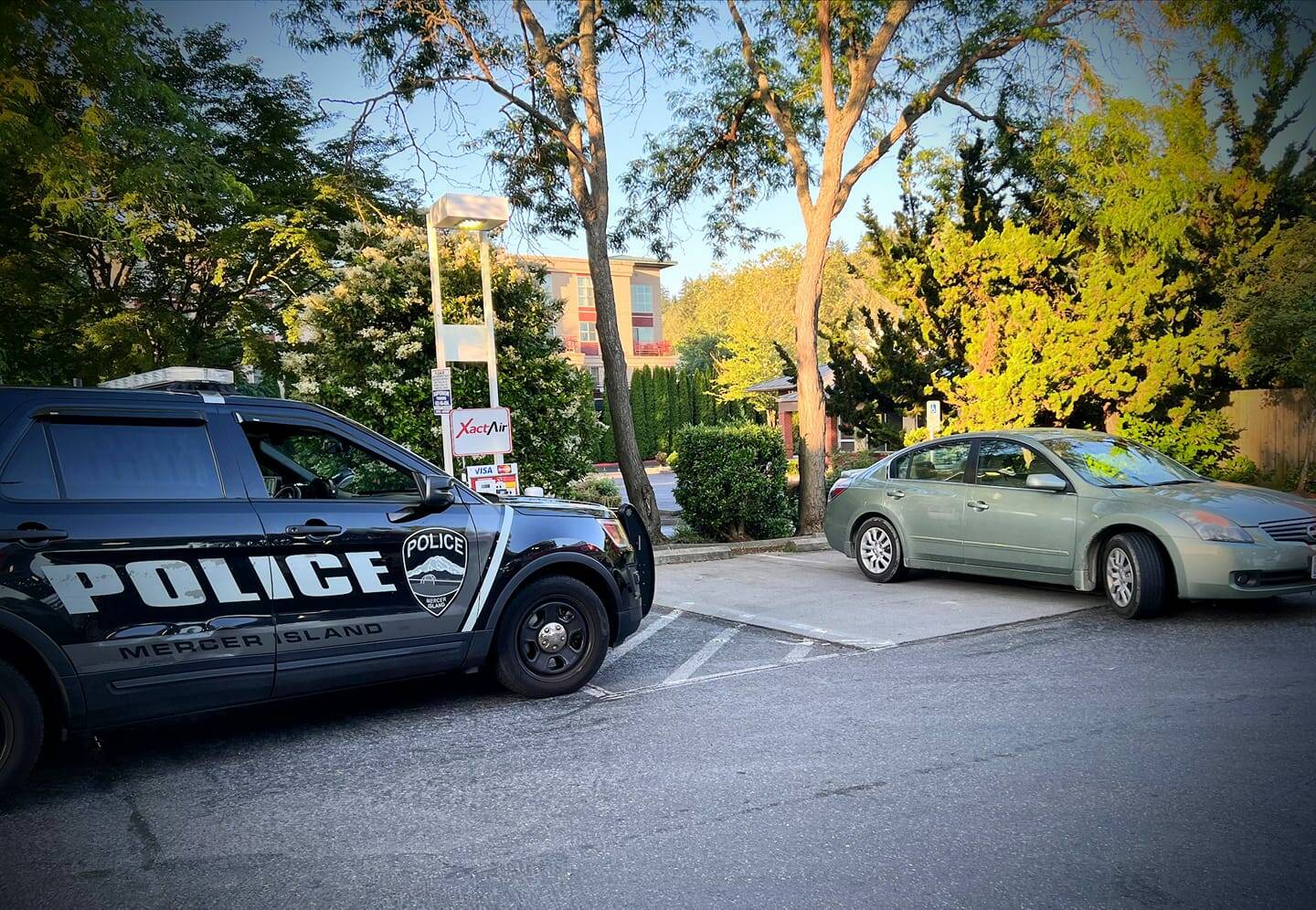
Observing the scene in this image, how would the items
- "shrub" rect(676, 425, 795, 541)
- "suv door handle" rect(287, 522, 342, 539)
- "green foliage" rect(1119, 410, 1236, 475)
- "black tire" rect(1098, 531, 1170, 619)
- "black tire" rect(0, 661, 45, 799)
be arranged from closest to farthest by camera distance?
"black tire" rect(0, 661, 45, 799)
"suv door handle" rect(287, 522, 342, 539)
"black tire" rect(1098, 531, 1170, 619)
"shrub" rect(676, 425, 795, 541)
"green foliage" rect(1119, 410, 1236, 475)

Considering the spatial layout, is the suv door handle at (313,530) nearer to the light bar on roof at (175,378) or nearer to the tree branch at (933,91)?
the light bar on roof at (175,378)

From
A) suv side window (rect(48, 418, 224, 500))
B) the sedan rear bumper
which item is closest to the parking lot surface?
the sedan rear bumper

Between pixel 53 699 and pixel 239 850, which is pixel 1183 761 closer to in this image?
pixel 239 850

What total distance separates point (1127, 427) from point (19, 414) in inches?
622

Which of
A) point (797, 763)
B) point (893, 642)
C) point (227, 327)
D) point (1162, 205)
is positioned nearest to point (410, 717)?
point (797, 763)

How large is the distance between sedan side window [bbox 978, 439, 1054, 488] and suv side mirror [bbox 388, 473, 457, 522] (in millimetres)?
5481

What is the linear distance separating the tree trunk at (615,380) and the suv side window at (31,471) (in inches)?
360

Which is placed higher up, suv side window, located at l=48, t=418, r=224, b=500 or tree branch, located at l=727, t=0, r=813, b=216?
tree branch, located at l=727, t=0, r=813, b=216

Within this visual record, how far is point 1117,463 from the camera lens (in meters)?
8.61

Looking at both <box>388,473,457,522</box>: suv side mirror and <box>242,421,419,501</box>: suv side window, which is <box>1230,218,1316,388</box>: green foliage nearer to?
<box>388,473,457,522</box>: suv side mirror

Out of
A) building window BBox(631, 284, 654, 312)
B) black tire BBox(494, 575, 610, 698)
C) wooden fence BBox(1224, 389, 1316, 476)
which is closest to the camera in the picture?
black tire BBox(494, 575, 610, 698)

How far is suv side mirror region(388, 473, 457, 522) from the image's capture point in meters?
5.38

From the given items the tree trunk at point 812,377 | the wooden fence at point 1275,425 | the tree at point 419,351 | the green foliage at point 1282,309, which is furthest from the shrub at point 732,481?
the wooden fence at point 1275,425

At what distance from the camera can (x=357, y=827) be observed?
394 centimetres
